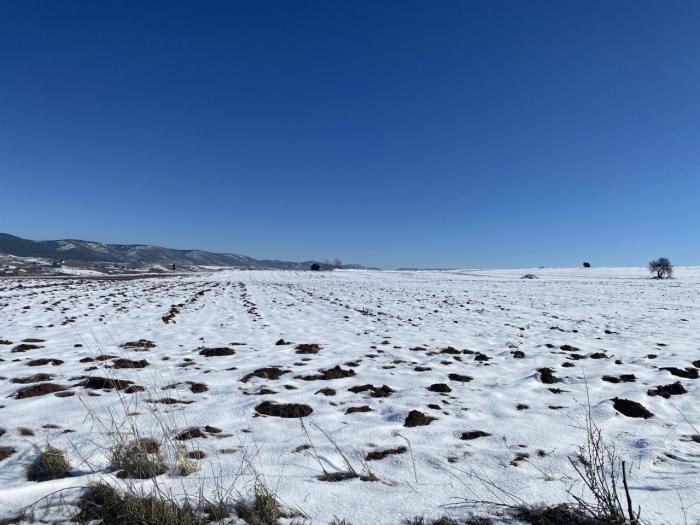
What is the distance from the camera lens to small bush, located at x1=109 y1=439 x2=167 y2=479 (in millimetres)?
3268

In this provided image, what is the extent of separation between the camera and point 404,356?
8.40 metres

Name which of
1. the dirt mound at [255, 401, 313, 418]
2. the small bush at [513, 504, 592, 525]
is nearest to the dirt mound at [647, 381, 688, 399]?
the small bush at [513, 504, 592, 525]

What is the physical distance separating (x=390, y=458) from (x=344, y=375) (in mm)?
Answer: 3036

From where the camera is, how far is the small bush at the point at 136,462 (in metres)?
3.27

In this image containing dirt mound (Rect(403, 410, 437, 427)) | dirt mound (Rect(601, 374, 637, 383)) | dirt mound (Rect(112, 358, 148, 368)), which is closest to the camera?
dirt mound (Rect(403, 410, 437, 427))

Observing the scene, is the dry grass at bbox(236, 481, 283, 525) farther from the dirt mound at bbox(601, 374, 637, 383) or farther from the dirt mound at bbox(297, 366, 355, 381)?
the dirt mound at bbox(601, 374, 637, 383)

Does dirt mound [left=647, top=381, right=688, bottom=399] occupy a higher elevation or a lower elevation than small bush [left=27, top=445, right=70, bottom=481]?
higher

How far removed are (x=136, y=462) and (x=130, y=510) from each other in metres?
0.68

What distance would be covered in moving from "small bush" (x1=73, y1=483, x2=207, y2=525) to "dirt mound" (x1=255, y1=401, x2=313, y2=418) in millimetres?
2153

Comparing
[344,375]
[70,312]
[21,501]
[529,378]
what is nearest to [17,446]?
[21,501]

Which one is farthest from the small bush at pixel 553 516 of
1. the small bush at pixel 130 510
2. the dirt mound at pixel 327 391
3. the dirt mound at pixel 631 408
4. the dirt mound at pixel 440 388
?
the dirt mound at pixel 327 391

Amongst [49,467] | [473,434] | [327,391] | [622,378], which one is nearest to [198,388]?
[327,391]

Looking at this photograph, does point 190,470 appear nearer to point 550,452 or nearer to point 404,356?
point 550,452

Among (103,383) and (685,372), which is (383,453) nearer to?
(103,383)
